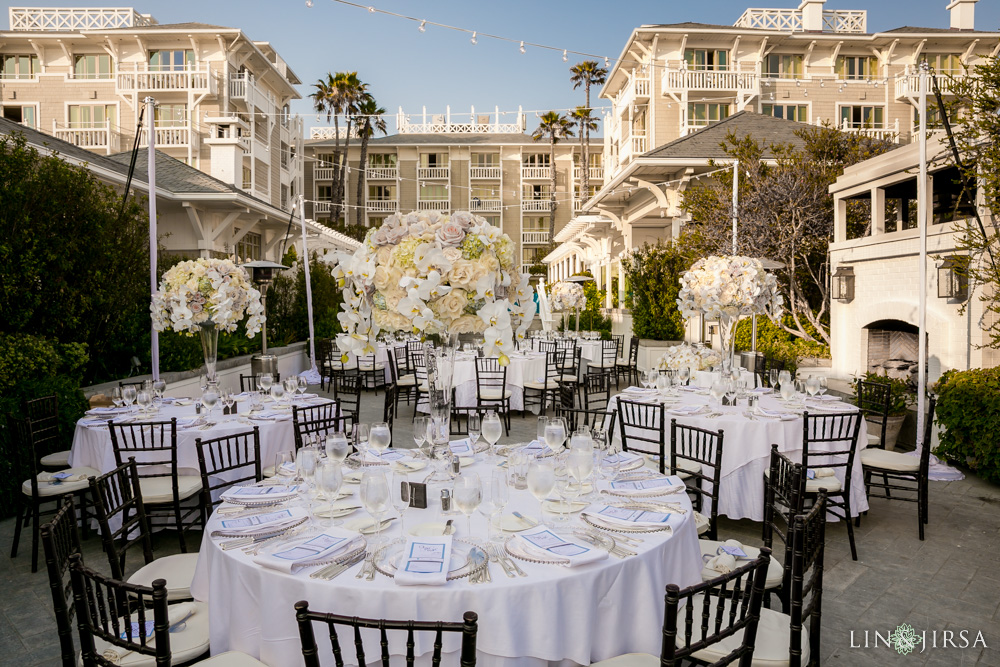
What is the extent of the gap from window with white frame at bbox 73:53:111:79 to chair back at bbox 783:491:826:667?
3069cm

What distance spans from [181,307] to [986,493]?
8428mm

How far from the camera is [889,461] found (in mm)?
5859

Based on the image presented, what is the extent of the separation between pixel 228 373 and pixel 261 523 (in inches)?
367

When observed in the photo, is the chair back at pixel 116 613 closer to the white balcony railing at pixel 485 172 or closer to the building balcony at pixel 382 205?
the building balcony at pixel 382 205

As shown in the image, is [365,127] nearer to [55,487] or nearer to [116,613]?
[55,487]

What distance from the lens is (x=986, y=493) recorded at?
21.3 ft

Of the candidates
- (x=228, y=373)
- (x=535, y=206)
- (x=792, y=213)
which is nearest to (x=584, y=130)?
(x=535, y=206)

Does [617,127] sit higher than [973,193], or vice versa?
[617,127]

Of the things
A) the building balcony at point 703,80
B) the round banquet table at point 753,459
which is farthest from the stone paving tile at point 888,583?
the building balcony at point 703,80

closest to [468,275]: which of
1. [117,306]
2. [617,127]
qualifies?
[117,306]

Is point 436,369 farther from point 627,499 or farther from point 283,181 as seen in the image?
point 283,181

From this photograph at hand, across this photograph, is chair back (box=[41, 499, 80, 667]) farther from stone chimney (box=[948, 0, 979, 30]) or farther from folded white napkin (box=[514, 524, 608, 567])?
A: stone chimney (box=[948, 0, 979, 30])

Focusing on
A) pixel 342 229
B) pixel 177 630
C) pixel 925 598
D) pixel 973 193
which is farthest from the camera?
pixel 342 229

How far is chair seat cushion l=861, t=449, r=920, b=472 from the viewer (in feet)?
18.7
